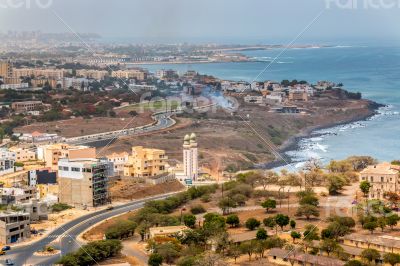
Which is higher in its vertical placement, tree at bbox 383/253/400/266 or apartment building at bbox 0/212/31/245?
tree at bbox 383/253/400/266

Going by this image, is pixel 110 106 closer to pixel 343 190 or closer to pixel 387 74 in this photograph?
pixel 343 190

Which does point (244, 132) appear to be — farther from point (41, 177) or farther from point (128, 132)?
point (41, 177)

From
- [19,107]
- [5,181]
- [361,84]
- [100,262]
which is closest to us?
[100,262]

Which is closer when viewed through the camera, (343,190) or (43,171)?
(343,190)

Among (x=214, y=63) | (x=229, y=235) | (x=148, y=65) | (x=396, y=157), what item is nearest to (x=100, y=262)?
(x=229, y=235)

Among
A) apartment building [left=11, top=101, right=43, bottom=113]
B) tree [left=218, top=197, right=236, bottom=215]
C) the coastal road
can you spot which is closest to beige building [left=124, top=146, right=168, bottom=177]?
tree [left=218, top=197, right=236, bottom=215]

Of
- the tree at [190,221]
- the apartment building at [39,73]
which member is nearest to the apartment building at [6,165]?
the tree at [190,221]

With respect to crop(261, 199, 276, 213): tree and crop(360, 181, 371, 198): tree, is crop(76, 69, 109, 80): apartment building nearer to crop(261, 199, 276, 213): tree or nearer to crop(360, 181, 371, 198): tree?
crop(360, 181, 371, 198): tree

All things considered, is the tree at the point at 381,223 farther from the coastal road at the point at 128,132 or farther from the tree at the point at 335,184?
the coastal road at the point at 128,132
